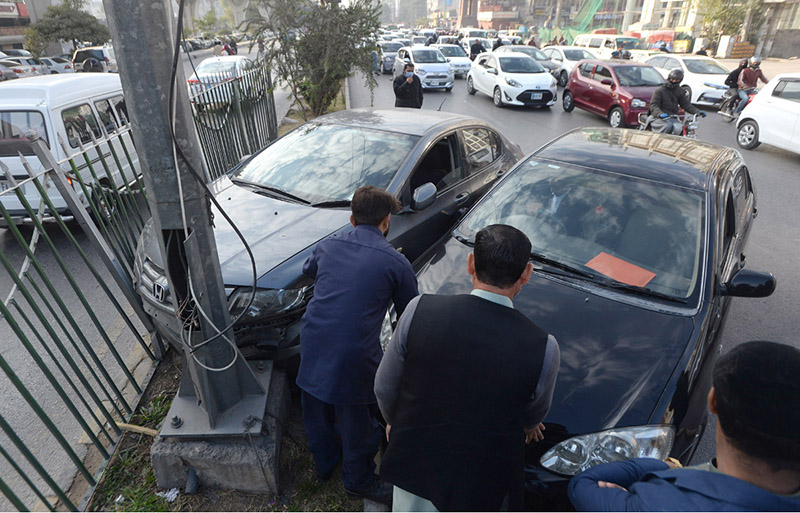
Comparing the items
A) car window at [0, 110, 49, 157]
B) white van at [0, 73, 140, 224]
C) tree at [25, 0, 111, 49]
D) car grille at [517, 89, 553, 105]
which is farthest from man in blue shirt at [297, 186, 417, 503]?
tree at [25, 0, 111, 49]

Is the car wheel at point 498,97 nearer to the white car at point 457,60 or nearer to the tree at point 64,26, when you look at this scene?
the white car at point 457,60

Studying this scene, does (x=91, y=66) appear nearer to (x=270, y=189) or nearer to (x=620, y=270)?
(x=270, y=189)

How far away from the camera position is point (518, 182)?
3570 millimetres

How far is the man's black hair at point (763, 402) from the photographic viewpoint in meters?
1.04

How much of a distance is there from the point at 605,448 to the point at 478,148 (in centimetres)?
352

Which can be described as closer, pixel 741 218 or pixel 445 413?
pixel 445 413

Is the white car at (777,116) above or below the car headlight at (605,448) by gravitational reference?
below

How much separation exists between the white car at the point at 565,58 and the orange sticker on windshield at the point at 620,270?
17.7m

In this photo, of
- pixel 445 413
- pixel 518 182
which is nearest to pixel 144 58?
pixel 445 413

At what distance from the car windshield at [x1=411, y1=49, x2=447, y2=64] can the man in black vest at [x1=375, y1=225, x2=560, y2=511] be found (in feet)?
57.8

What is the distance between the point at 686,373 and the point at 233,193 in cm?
346

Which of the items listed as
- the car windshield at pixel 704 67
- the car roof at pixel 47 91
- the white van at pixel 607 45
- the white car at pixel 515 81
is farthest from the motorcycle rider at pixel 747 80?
the car roof at pixel 47 91

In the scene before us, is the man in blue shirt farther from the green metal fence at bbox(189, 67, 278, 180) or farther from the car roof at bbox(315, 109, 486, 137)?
the green metal fence at bbox(189, 67, 278, 180)

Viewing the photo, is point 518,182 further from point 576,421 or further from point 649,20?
point 649,20
